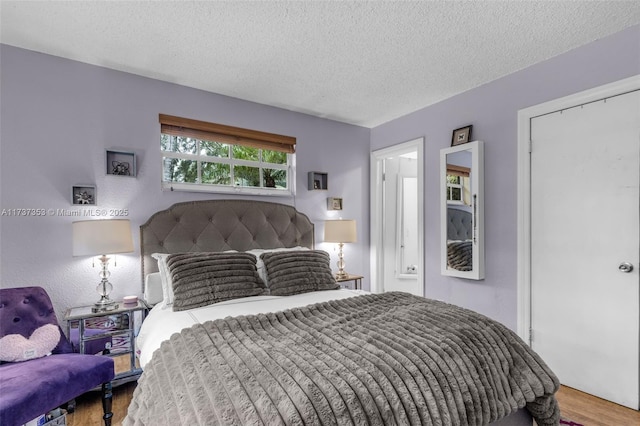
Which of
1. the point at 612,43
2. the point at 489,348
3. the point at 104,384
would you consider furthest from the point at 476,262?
the point at 104,384

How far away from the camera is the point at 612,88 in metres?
2.08

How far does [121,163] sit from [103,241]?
709 mm

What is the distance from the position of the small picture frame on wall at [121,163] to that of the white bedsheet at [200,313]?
107cm

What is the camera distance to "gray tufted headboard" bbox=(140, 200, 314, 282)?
104 inches

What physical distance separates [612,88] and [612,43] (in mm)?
307

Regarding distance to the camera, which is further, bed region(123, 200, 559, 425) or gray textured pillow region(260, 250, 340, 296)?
gray textured pillow region(260, 250, 340, 296)

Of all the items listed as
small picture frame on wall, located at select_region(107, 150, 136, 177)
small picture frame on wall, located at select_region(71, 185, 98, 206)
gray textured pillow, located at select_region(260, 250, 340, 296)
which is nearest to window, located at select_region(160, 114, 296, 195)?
small picture frame on wall, located at select_region(107, 150, 136, 177)

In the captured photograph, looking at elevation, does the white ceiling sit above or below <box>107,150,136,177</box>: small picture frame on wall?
above

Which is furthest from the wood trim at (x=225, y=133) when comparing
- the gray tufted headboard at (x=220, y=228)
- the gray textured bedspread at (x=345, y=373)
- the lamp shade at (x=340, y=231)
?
the gray textured bedspread at (x=345, y=373)

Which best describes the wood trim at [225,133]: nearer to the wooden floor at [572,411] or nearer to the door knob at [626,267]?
the wooden floor at [572,411]

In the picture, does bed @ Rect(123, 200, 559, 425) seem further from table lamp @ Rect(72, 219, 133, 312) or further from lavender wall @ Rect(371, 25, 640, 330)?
lavender wall @ Rect(371, 25, 640, 330)

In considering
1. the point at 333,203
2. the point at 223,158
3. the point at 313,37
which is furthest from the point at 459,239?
the point at 223,158

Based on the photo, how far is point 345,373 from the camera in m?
1.10

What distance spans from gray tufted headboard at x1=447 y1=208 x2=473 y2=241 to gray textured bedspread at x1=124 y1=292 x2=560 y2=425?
133 cm
